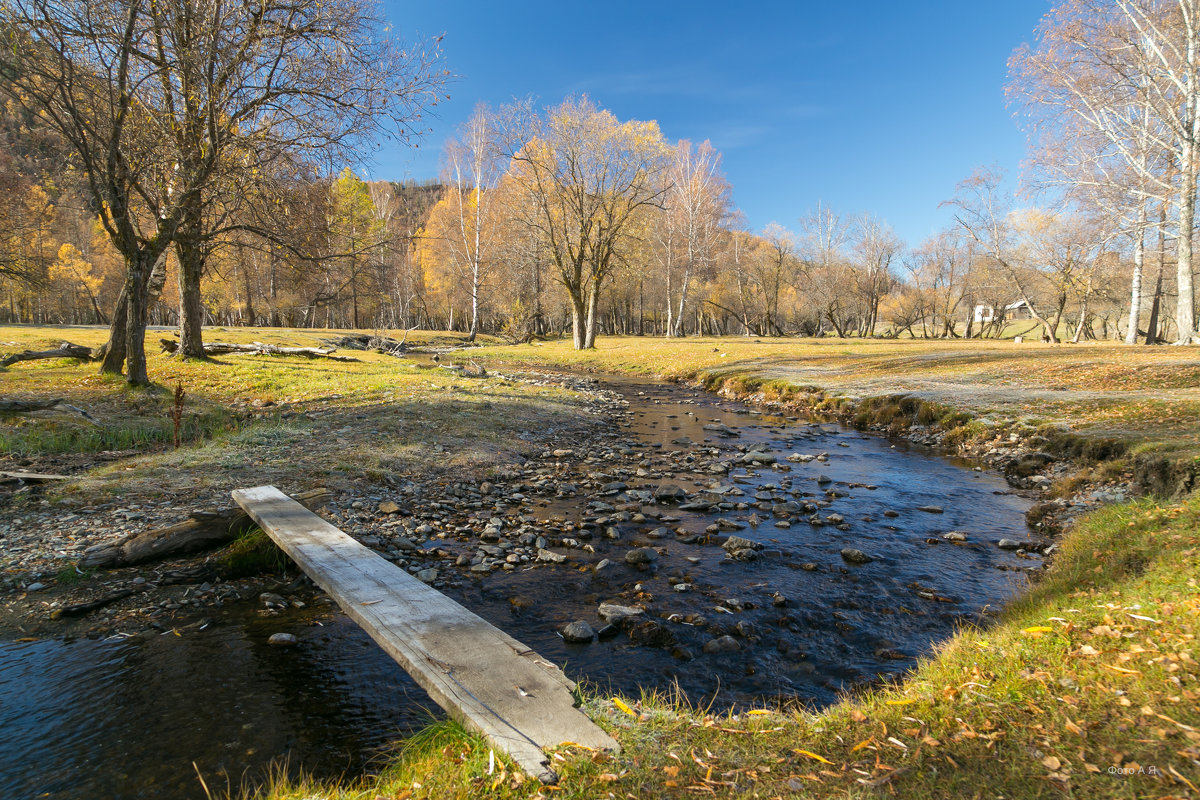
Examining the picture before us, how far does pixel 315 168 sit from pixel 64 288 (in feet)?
195

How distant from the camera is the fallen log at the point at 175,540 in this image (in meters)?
5.36

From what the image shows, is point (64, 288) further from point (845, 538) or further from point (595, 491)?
point (845, 538)

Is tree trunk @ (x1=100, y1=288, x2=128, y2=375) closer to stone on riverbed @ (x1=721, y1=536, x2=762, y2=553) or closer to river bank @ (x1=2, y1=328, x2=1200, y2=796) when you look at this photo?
river bank @ (x1=2, y1=328, x2=1200, y2=796)

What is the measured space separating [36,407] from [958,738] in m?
14.4

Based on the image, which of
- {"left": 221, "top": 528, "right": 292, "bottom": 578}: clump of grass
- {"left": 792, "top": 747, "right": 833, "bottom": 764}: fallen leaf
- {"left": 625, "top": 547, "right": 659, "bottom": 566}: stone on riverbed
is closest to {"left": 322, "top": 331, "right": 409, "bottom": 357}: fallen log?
{"left": 221, "top": 528, "right": 292, "bottom": 578}: clump of grass

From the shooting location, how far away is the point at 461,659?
3281mm

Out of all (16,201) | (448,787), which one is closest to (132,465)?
(448,787)

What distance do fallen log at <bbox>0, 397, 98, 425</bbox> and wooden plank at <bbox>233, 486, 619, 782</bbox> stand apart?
889cm

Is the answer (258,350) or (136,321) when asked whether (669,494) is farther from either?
(258,350)

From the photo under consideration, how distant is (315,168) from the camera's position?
1428cm

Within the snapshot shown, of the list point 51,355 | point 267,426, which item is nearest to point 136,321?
point 267,426

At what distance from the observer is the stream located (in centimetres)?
328

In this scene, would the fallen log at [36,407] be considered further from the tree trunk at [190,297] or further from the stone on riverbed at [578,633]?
the stone on riverbed at [578,633]

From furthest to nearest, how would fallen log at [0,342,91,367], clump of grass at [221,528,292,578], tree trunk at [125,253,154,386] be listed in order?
fallen log at [0,342,91,367], tree trunk at [125,253,154,386], clump of grass at [221,528,292,578]
